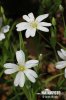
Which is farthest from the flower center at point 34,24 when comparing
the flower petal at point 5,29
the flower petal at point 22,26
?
the flower petal at point 5,29

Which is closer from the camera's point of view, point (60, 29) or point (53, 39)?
point (53, 39)

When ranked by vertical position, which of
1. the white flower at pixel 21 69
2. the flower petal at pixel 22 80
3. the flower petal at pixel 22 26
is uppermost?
the flower petal at pixel 22 26

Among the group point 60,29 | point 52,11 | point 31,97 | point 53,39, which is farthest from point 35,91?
point 60,29

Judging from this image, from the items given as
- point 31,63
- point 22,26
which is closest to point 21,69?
point 31,63

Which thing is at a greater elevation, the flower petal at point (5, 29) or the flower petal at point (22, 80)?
the flower petal at point (5, 29)

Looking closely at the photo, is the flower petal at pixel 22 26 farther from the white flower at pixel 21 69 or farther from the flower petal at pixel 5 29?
the white flower at pixel 21 69

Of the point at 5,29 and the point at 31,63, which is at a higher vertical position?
the point at 5,29

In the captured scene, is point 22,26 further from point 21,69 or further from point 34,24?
point 21,69

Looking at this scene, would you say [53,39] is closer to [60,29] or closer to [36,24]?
[36,24]
